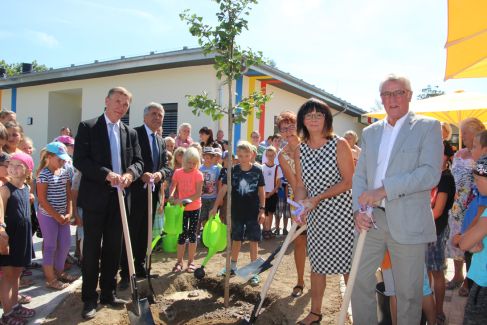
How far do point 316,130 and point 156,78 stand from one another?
427 inches

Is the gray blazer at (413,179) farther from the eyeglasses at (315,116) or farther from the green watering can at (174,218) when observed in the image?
the green watering can at (174,218)

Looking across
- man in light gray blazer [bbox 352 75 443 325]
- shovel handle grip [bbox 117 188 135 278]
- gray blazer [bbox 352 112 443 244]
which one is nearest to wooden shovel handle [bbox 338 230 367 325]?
man in light gray blazer [bbox 352 75 443 325]

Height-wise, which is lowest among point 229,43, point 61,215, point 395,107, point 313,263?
point 313,263

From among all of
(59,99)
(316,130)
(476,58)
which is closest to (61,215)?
(316,130)

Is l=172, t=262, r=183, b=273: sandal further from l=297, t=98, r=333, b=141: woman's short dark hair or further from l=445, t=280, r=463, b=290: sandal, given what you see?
l=445, t=280, r=463, b=290: sandal

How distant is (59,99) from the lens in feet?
58.6

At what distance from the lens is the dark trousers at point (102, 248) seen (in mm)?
3994

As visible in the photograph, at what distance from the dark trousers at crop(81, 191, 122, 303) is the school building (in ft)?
20.6

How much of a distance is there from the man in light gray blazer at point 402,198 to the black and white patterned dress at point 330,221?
599 mm

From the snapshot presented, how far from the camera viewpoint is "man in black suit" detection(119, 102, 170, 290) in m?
4.88

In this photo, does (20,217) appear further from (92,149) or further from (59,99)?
(59,99)

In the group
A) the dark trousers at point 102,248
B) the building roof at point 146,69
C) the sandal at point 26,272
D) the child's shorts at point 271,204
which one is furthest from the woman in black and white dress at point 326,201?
the building roof at point 146,69

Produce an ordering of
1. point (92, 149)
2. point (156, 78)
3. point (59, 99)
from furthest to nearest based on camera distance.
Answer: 1. point (59, 99)
2. point (156, 78)
3. point (92, 149)

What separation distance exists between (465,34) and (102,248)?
Result: 416cm
